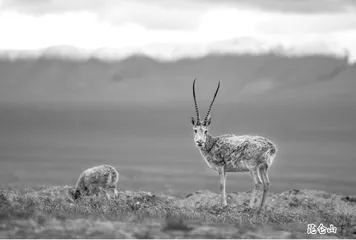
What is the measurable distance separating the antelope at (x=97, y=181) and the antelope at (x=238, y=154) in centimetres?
436

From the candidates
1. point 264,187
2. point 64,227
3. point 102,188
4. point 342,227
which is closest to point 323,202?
point 264,187

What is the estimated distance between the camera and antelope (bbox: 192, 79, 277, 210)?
22.0 metres

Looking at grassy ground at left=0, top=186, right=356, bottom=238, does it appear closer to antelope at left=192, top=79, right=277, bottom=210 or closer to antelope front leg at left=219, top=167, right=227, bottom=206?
antelope front leg at left=219, top=167, right=227, bottom=206

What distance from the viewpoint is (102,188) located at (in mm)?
25281

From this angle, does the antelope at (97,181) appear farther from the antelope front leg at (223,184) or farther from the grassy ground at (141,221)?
the antelope front leg at (223,184)

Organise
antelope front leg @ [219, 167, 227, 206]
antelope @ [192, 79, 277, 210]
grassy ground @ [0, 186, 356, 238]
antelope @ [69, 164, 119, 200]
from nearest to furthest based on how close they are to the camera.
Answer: grassy ground @ [0, 186, 356, 238] → antelope @ [192, 79, 277, 210] → antelope front leg @ [219, 167, 227, 206] → antelope @ [69, 164, 119, 200]

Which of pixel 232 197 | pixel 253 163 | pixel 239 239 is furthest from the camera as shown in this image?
pixel 232 197

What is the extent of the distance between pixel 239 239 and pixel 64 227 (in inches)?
180

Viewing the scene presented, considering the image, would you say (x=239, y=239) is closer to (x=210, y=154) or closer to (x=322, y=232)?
(x=322, y=232)

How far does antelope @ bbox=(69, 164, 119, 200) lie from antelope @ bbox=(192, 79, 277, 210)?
172 inches

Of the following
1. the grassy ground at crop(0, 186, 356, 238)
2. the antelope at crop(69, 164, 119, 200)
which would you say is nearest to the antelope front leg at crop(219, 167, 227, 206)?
the grassy ground at crop(0, 186, 356, 238)

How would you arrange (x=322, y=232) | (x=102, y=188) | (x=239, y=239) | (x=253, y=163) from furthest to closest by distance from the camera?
(x=102, y=188) < (x=253, y=163) < (x=322, y=232) < (x=239, y=239)

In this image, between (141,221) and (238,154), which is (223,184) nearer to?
(238,154)

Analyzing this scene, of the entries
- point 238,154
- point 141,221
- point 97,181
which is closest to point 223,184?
point 238,154
